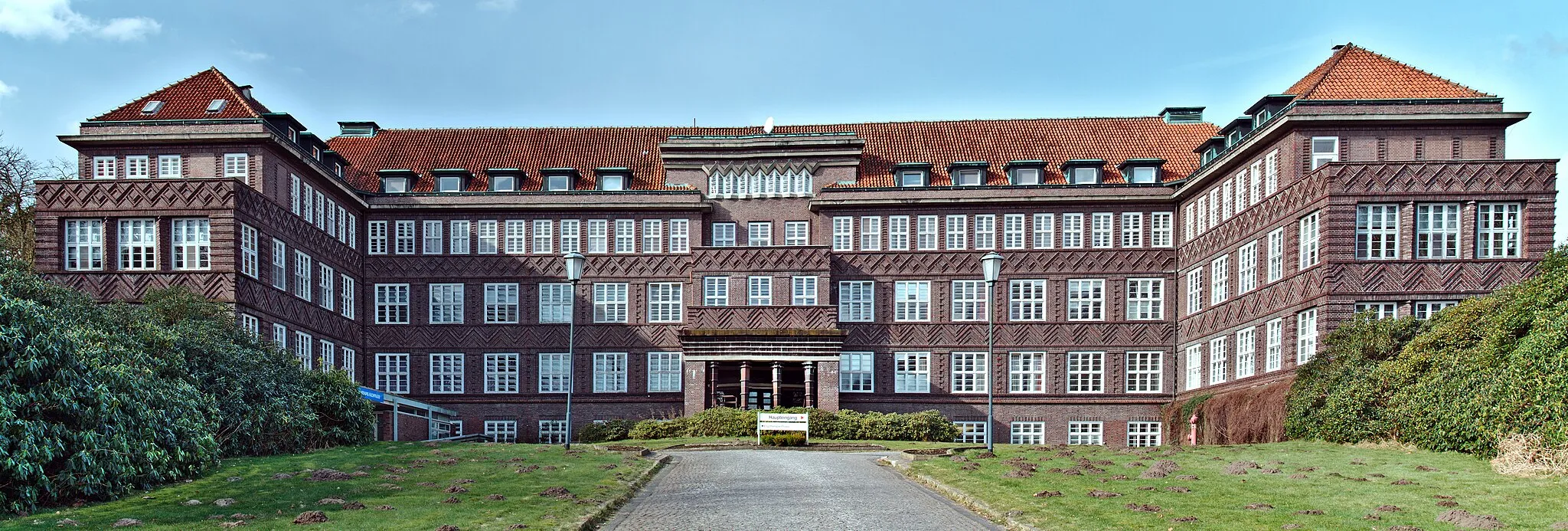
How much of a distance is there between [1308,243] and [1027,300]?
15.8m

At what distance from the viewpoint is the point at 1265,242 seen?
2013 inches

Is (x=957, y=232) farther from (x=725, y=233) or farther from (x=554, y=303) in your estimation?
(x=554, y=303)

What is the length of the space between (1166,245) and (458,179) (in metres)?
27.7

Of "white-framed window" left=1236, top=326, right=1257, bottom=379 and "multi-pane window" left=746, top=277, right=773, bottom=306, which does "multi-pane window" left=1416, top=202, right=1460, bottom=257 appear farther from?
"multi-pane window" left=746, top=277, right=773, bottom=306

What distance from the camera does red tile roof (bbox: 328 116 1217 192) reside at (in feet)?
211

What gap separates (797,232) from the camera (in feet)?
208

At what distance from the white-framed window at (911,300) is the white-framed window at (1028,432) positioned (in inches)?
210

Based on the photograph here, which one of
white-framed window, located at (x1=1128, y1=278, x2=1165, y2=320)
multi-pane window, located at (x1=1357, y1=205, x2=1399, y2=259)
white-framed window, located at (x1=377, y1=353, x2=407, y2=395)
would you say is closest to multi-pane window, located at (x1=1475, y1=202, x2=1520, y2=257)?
multi-pane window, located at (x1=1357, y1=205, x2=1399, y2=259)

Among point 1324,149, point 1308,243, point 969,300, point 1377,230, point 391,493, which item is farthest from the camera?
point 969,300

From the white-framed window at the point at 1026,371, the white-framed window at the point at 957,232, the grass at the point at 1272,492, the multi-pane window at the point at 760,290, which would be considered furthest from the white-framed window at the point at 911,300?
the grass at the point at 1272,492

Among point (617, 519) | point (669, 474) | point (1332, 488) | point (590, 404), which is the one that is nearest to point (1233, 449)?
point (1332, 488)

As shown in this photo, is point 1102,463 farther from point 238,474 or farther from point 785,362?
point 785,362

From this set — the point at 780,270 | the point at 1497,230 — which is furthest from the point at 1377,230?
the point at 780,270

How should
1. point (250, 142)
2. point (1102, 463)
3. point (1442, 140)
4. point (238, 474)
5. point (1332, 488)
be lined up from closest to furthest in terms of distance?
1. point (1332, 488)
2. point (238, 474)
3. point (1102, 463)
4. point (1442, 140)
5. point (250, 142)
